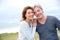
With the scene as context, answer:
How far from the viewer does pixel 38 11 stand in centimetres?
148

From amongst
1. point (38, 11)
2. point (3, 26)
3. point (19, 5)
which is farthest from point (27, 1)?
point (38, 11)

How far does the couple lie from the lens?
148 cm

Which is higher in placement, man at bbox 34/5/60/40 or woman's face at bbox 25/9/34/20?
woman's face at bbox 25/9/34/20

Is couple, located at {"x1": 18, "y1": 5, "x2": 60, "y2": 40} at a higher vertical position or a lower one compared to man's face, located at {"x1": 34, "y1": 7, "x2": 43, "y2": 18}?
lower

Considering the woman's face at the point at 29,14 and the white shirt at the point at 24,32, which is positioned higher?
the woman's face at the point at 29,14

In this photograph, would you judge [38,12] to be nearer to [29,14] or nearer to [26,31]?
[29,14]

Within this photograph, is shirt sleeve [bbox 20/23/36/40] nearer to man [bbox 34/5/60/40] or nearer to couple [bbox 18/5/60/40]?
couple [bbox 18/5/60/40]

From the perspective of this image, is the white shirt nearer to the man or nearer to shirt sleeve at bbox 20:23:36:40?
shirt sleeve at bbox 20:23:36:40

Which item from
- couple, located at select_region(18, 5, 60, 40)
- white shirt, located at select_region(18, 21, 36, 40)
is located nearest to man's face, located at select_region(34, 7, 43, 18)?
couple, located at select_region(18, 5, 60, 40)

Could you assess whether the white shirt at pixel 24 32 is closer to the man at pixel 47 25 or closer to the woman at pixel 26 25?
the woman at pixel 26 25

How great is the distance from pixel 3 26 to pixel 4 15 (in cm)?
15

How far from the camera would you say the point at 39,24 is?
153 centimetres

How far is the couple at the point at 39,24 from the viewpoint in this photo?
4.85ft

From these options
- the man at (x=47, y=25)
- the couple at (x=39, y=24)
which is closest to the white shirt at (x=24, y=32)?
the couple at (x=39, y=24)
